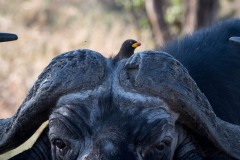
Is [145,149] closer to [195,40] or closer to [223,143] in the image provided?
[223,143]

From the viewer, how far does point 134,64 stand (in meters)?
4.44

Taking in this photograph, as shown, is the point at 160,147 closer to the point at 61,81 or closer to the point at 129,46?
the point at 61,81

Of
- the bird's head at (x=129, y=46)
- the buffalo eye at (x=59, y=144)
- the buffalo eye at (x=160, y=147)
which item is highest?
the buffalo eye at (x=59, y=144)

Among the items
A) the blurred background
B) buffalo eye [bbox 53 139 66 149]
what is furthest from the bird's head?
the blurred background

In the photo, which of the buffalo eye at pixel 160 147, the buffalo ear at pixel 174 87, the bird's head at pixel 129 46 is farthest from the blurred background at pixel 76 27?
the buffalo eye at pixel 160 147

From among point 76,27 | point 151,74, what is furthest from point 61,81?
point 76,27

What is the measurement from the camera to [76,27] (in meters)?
16.8

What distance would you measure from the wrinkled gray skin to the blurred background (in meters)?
6.53

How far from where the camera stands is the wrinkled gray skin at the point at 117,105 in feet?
14.1

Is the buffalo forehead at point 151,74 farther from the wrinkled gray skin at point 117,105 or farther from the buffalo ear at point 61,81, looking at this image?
the buffalo ear at point 61,81

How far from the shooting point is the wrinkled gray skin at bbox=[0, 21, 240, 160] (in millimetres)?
4293

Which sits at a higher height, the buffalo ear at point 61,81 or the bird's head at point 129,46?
the buffalo ear at point 61,81

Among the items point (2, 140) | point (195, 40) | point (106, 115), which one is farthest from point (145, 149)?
point (195, 40)

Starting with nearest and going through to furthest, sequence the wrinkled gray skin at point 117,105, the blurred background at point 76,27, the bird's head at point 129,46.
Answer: the wrinkled gray skin at point 117,105, the bird's head at point 129,46, the blurred background at point 76,27
